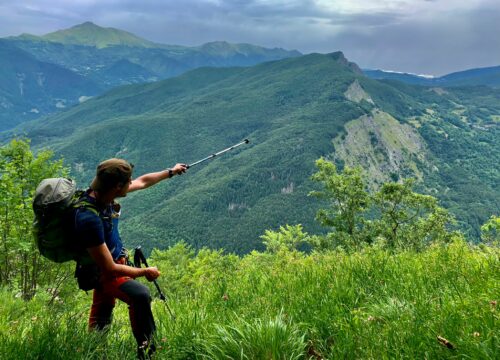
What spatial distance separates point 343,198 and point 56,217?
39.2 metres

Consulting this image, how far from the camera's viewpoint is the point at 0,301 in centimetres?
785

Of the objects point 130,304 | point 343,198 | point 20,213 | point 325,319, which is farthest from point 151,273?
point 343,198

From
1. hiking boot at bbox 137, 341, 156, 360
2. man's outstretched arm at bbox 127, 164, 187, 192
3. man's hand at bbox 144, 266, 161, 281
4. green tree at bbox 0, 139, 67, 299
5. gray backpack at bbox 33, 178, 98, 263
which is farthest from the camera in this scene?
green tree at bbox 0, 139, 67, 299

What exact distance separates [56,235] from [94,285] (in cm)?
82

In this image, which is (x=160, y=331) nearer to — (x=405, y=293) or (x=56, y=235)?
(x=56, y=235)

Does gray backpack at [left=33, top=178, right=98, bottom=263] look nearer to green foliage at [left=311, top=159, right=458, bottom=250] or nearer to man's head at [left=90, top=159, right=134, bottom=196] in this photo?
man's head at [left=90, top=159, right=134, bottom=196]

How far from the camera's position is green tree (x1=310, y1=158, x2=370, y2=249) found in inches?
1609

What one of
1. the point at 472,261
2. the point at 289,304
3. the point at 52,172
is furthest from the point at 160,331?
the point at 52,172

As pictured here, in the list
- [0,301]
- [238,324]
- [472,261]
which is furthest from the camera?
[0,301]

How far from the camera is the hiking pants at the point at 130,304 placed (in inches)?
167

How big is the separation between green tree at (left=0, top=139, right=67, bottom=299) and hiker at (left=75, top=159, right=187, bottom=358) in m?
12.1

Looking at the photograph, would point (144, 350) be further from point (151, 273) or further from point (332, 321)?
point (332, 321)

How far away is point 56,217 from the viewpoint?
419 centimetres

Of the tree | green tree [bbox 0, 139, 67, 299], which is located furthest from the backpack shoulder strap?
the tree
